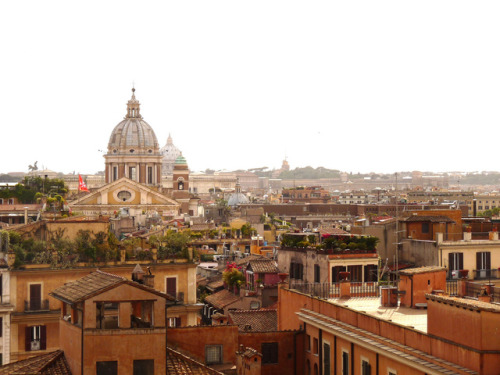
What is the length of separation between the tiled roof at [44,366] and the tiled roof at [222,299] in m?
14.5

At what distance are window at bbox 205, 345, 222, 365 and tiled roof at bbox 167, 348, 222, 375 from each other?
177cm

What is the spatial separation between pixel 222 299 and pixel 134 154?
81.0 metres

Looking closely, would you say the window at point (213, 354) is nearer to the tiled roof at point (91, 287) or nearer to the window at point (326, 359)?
the window at point (326, 359)

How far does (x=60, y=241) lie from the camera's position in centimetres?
3136

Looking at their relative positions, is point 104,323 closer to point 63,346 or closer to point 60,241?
point 63,346

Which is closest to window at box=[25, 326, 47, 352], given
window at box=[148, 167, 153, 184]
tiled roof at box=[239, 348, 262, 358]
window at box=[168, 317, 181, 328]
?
window at box=[168, 317, 181, 328]

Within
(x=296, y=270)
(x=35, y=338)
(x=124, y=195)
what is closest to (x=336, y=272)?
(x=296, y=270)

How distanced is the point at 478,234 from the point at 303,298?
9005 millimetres

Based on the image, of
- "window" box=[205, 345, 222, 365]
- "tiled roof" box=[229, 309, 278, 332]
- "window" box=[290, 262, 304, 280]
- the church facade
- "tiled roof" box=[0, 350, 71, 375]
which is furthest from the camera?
the church facade

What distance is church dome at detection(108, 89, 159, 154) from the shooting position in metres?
114

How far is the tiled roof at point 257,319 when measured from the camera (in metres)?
24.9

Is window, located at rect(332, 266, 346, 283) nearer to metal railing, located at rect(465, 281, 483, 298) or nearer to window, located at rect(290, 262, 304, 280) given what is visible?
window, located at rect(290, 262, 304, 280)

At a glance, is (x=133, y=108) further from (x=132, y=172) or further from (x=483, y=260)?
(x=483, y=260)

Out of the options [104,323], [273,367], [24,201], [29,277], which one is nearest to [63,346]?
[104,323]
